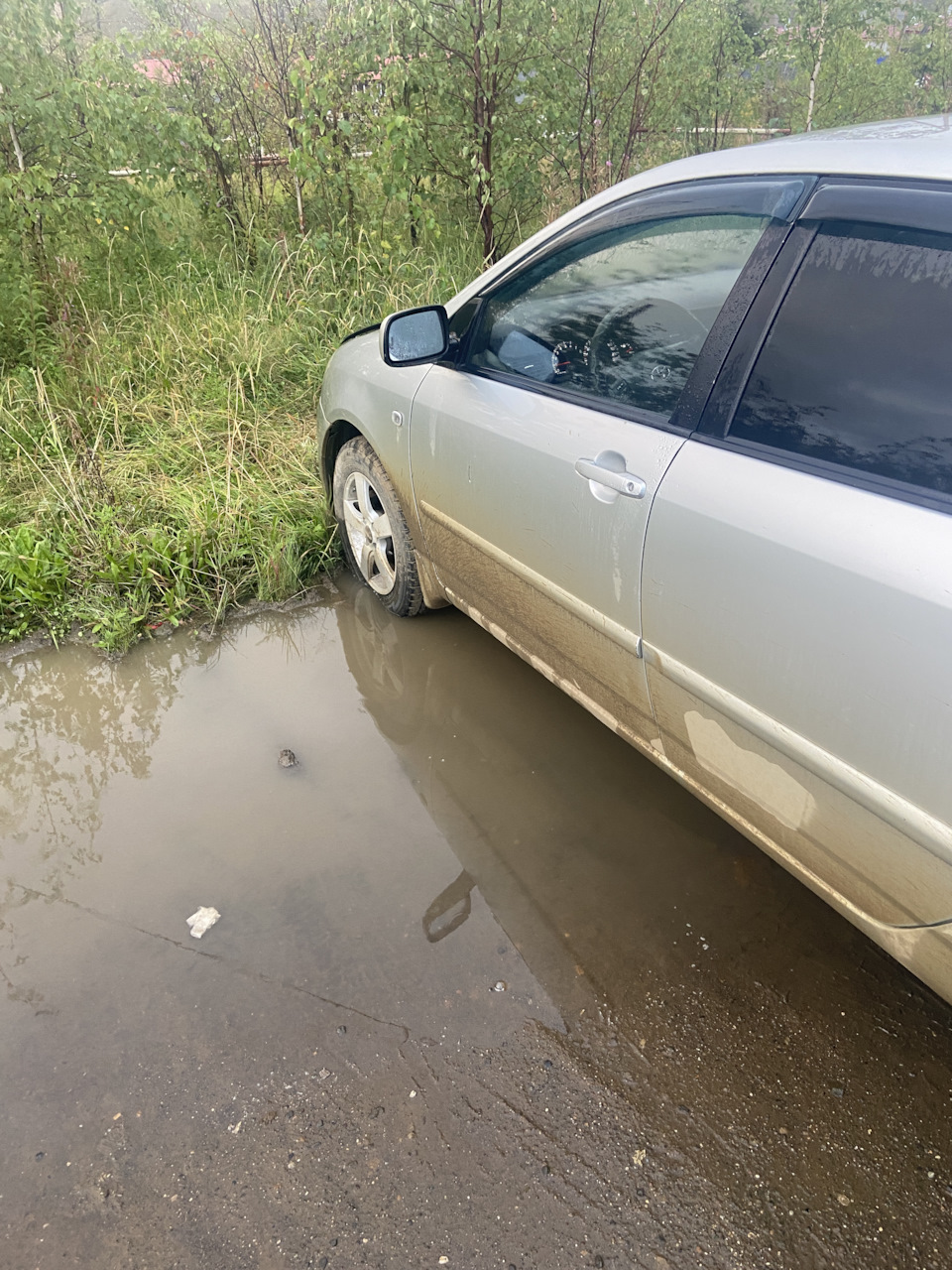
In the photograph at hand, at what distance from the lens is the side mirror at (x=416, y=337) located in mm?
2398

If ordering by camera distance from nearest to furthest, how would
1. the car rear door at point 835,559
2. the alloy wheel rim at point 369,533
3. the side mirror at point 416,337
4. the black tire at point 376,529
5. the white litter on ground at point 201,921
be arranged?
the car rear door at point 835,559, the white litter on ground at point 201,921, the side mirror at point 416,337, the black tire at point 376,529, the alloy wheel rim at point 369,533

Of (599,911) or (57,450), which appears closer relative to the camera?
(599,911)

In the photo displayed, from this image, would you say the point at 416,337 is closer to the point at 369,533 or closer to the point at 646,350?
the point at 646,350

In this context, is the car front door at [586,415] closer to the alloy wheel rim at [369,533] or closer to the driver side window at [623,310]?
the driver side window at [623,310]

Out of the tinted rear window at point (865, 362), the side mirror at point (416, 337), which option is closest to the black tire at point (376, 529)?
the side mirror at point (416, 337)

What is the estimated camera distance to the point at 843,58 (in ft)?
30.3

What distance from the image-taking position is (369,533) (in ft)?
10.4

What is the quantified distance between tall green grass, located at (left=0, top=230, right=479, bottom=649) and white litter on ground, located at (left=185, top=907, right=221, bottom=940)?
141 cm

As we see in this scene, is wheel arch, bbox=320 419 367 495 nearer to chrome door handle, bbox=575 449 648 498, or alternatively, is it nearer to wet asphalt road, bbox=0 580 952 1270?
wet asphalt road, bbox=0 580 952 1270

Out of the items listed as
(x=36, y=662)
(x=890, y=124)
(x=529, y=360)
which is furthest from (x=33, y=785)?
(x=890, y=124)

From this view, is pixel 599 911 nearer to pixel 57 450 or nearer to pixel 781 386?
pixel 781 386

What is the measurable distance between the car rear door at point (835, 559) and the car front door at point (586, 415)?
5.0 inches

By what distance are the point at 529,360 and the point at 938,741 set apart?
146 centimetres

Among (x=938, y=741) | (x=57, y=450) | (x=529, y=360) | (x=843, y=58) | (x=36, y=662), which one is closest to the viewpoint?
(x=938, y=741)
